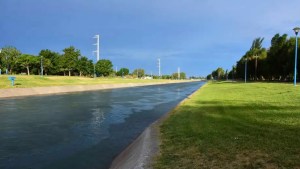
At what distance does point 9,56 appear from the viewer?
403 feet

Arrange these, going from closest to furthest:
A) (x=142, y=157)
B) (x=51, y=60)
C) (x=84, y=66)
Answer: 1. (x=142, y=157)
2. (x=51, y=60)
3. (x=84, y=66)

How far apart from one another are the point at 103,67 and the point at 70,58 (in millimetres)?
40638

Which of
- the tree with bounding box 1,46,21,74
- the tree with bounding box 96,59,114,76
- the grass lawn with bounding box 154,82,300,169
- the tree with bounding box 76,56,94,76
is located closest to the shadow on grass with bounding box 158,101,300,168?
the grass lawn with bounding box 154,82,300,169

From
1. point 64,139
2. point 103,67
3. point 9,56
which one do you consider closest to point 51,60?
point 9,56

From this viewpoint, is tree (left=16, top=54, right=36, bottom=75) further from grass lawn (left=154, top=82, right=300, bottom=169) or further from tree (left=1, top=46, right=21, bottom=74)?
grass lawn (left=154, top=82, right=300, bottom=169)

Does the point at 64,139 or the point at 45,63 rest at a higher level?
the point at 45,63

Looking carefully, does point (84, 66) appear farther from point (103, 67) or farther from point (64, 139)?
point (64, 139)

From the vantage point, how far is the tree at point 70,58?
448 ft

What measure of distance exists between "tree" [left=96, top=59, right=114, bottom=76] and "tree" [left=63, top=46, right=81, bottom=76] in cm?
3041

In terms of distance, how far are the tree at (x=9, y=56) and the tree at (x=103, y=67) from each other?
51930mm

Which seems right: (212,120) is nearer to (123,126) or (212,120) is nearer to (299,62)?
(123,126)

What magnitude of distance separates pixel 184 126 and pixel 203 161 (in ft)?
20.1

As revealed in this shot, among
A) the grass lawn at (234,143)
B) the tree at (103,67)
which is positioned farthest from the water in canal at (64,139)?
the tree at (103,67)

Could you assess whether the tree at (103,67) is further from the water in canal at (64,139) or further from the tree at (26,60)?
the water in canal at (64,139)
